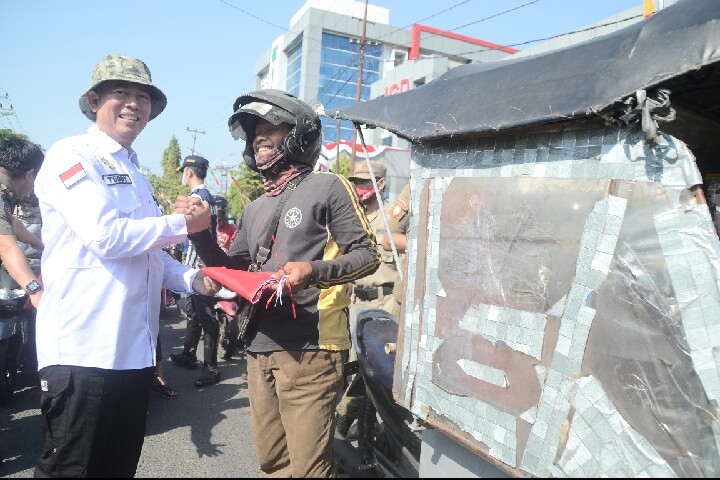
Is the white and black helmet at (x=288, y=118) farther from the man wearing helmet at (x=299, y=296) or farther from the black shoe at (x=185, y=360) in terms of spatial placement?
the black shoe at (x=185, y=360)

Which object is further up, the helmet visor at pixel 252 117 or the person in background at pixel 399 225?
the helmet visor at pixel 252 117

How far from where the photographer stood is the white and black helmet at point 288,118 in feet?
7.66

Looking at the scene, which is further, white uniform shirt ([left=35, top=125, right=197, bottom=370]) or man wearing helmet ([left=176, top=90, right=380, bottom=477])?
man wearing helmet ([left=176, top=90, right=380, bottom=477])

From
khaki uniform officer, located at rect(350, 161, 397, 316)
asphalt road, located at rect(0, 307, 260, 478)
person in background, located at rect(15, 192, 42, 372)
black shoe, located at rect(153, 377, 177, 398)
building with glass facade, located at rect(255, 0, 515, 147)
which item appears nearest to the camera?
asphalt road, located at rect(0, 307, 260, 478)

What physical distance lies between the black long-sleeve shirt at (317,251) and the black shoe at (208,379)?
3.23 m

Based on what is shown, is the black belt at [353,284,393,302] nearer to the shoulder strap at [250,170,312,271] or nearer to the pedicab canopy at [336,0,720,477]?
the shoulder strap at [250,170,312,271]

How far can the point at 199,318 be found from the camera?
537 cm

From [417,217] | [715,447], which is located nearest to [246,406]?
[417,217]

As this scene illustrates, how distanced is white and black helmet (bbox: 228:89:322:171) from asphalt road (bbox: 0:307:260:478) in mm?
2265

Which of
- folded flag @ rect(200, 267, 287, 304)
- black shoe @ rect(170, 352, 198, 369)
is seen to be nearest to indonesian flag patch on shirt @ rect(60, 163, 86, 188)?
folded flag @ rect(200, 267, 287, 304)

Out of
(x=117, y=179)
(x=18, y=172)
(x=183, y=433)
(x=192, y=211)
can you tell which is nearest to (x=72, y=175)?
(x=117, y=179)

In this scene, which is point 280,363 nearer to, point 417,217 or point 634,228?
point 417,217

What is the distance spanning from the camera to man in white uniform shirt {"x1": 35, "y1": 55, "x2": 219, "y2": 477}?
6.32 ft

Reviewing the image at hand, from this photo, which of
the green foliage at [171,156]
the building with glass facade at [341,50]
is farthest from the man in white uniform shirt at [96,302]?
the green foliage at [171,156]
